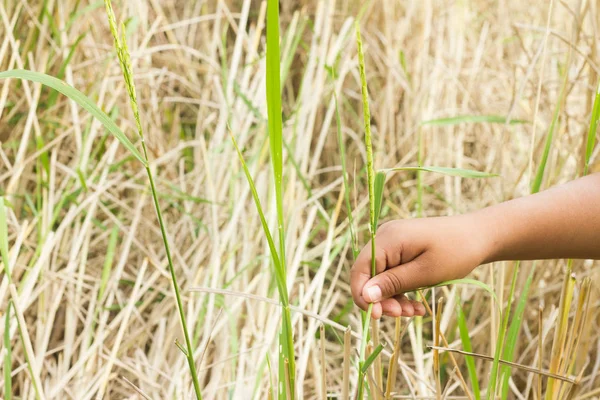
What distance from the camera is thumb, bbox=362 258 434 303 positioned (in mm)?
500

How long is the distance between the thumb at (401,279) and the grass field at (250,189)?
19 cm

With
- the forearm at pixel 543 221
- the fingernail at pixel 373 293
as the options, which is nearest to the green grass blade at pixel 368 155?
the fingernail at pixel 373 293

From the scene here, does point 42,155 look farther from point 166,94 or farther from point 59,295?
point 166,94

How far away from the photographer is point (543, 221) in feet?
1.80

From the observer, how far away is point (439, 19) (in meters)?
1.49

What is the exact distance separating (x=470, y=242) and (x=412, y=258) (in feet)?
0.15

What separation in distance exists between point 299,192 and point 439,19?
554mm

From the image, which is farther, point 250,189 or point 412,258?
point 250,189

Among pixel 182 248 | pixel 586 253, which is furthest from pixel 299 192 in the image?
pixel 586 253

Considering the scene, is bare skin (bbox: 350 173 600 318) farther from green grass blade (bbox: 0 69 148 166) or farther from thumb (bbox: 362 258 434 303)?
green grass blade (bbox: 0 69 148 166)

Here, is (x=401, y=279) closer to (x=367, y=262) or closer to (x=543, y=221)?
(x=367, y=262)

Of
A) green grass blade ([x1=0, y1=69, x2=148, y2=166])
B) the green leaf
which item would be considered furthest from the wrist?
green grass blade ([x1=0, y1=69, x2=148, y2=166])

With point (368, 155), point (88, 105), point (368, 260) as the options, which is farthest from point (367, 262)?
point (88, 105)

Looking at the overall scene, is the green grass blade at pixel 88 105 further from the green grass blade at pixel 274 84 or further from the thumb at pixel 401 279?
the thumb at pixel 401 279
